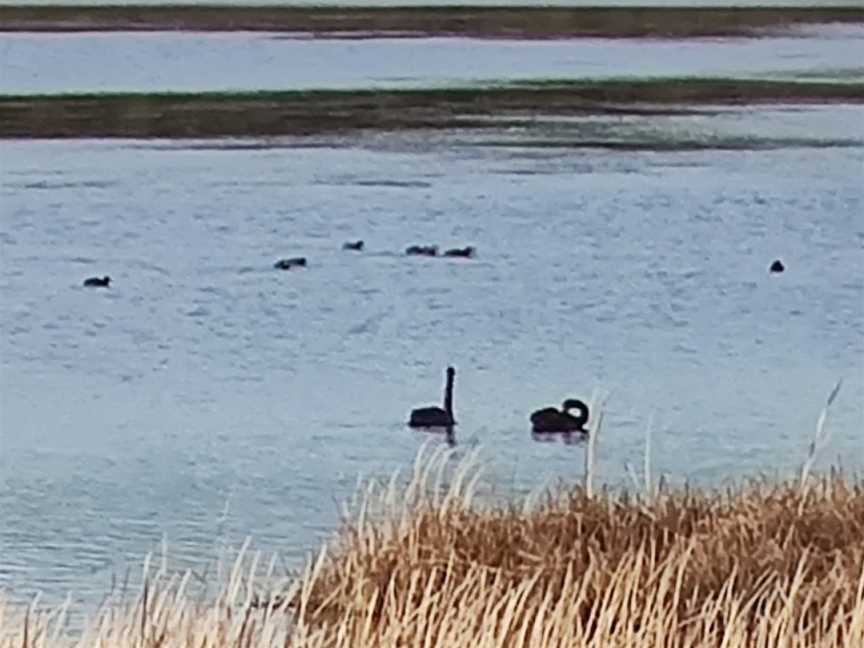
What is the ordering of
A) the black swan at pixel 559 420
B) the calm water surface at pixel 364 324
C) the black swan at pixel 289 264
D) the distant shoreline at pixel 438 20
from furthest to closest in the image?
the distant shoreline at pixel 438 20 → the black swan at pixel 289 264 → the black swan at pixel 559 420 → the calm water surface at pixel 364 324

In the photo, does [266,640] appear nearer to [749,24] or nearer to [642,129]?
[642,129]

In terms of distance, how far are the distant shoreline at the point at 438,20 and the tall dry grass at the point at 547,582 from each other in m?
30.6

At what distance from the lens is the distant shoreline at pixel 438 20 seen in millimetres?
41406

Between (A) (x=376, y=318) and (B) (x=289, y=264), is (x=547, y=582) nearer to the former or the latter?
(A) (x=376, y=318)

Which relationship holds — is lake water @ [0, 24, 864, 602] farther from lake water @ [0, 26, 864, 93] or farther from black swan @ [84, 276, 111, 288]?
lake water @ [0, 26, 864, 93]

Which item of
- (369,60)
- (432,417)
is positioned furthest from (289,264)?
(369,60)

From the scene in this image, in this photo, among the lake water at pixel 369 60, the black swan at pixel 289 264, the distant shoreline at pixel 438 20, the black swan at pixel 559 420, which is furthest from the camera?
the distant shoreline at pixel 438 20

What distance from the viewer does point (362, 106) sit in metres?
28.8

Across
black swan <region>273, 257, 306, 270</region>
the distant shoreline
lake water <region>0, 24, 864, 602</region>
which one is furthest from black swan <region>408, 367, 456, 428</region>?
the distant shoreline

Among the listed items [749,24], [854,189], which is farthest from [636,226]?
[749,24]

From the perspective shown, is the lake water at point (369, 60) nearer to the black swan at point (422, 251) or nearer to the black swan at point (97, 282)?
the black swan at point (422, 251)

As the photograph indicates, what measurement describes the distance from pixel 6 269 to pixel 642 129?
10.0 metres

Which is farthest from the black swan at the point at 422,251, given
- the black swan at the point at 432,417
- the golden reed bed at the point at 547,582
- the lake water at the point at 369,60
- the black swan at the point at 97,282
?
the lake water at the point at 369,60

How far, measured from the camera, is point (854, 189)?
21.8 meters
